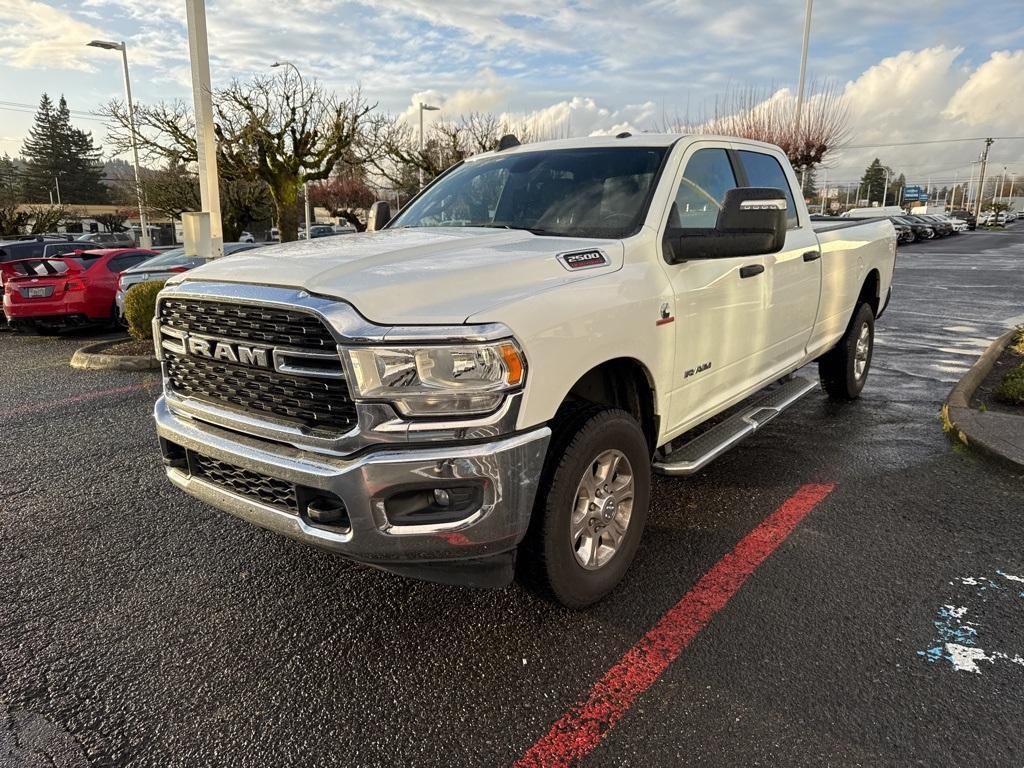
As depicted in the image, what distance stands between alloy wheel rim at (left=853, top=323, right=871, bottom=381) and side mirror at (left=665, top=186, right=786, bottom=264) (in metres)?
3.13

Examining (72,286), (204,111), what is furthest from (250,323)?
(72,286)

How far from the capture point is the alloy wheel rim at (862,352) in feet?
19.7

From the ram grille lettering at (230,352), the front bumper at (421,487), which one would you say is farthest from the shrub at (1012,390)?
the ram grille lettering at (230,352)

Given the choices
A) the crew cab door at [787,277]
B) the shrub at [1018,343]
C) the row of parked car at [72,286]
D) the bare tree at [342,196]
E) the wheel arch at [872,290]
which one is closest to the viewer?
the crew cab door at [787,277]

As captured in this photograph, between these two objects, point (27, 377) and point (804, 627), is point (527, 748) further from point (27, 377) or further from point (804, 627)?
point (27, 377)

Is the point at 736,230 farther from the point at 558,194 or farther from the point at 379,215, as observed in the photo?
the point at 379,215

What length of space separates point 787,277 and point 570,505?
2488 millimetres

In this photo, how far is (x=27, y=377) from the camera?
8.00 meters

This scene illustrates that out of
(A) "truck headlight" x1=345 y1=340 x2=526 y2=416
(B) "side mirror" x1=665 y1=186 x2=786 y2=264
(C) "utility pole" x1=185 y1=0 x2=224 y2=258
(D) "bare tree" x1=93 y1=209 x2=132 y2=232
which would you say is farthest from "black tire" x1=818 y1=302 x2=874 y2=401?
(D) "bare tree" x1=93 y1=209 x2=132 y2=232

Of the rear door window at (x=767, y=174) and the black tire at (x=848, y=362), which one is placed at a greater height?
the rear door window at (x=767, y=174)

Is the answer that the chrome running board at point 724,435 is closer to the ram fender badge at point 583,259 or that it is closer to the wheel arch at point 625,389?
the wheel arch at point 625,389

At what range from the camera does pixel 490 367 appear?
2344mm

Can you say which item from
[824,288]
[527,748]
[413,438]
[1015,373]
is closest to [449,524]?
[413,438]

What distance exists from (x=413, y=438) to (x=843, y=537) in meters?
2.44
